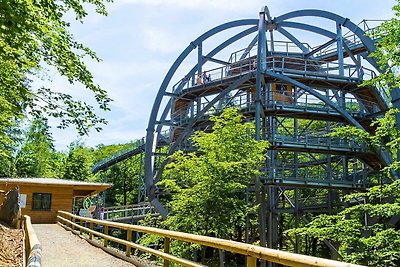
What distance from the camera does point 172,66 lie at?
28.6 m

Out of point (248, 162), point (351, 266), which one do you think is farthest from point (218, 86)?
point (351, 266)

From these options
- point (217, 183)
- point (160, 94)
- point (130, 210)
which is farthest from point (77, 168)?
point (217, 183)

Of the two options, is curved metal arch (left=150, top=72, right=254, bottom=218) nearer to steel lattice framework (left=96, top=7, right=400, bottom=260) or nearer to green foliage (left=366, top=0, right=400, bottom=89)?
steel lattice framework (left=96, top=7, right=400, bottom=260)

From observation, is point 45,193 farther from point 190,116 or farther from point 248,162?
point 248,162

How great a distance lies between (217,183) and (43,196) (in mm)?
12290

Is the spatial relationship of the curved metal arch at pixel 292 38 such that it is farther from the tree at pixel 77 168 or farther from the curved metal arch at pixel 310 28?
the tree at pixel 77 168

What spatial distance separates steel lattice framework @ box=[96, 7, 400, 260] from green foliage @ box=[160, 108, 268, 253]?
15.4ft

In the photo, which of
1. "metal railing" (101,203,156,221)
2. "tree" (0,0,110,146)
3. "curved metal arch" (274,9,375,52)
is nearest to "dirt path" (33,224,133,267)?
"tree" (0,0,110,146)

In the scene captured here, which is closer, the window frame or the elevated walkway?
the window frame

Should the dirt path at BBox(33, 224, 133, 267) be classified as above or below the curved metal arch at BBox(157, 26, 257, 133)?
below

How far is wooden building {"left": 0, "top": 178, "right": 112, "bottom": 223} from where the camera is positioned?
21766mm

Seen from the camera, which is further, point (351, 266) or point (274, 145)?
point (274, 145)

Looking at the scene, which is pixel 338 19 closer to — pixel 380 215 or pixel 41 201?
pixel 380 215

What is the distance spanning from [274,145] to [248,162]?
23.1 ft
